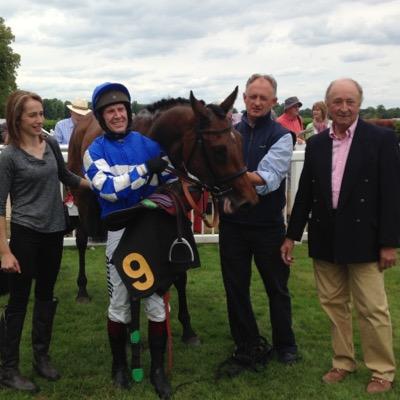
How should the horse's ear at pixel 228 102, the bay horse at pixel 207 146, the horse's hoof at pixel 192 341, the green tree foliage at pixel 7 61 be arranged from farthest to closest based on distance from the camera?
the green tree foliage at pixel 7 61
the horse's hoof at pixel 192 341
the horse's ear at pixel 228 102
the bay horse at pixel 207 146

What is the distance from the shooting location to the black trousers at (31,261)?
328cm

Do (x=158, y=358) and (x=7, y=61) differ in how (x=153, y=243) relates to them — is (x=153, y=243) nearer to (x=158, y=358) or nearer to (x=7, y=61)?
(x=158, y=358)

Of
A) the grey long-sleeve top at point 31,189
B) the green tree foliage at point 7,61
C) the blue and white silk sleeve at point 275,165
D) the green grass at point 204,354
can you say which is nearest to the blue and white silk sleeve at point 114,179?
the grey long-sleeve top at point 31,189

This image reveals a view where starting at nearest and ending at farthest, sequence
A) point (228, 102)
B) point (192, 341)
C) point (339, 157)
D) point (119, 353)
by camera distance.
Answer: point (228, 102) < point (339, 157) < point (119, 353) < point (192, 341)

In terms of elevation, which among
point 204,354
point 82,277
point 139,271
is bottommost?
point 204,354

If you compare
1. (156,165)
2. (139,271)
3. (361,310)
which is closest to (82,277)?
(139,271)

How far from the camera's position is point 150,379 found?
347 centimetres

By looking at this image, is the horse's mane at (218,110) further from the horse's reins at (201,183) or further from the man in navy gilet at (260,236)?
the man in navy gilet at (260,236)

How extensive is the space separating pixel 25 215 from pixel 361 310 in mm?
2308

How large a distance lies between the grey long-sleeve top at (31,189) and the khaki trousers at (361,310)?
1.88 m

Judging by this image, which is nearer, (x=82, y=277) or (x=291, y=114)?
(x=82, y=277)

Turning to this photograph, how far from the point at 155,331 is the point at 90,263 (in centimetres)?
380

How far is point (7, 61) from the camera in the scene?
48469 mm

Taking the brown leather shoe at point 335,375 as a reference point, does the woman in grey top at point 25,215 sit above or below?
above
